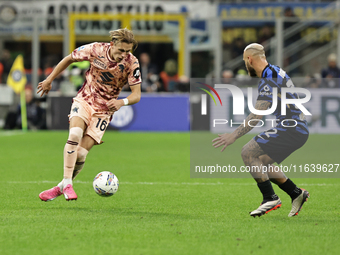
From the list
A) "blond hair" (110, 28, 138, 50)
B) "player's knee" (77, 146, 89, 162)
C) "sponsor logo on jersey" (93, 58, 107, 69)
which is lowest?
"player's knee" (77, 146, 89, 162)

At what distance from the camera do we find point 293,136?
5.91 metres

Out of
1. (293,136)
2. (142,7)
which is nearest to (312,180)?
(293,136)

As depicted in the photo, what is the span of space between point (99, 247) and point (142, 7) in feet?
59.1

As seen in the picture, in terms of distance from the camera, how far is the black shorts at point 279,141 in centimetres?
591

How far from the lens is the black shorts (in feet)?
19.4

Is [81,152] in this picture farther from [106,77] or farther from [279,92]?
[279,92]

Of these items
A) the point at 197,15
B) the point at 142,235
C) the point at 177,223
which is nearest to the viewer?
the point at 142,235

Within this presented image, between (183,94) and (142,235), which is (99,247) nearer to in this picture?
(142,235)

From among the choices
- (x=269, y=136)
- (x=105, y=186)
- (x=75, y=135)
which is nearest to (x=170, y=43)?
(x=75, y=135)

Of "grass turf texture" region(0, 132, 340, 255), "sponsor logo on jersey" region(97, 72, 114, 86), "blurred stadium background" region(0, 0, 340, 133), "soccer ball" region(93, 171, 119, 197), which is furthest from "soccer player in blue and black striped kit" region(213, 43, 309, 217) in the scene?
"blurred stadium background" region(0, 0, 340, 133)

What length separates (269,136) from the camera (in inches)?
233

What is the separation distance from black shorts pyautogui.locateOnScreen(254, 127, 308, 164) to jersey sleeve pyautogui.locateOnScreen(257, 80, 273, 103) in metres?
0.39

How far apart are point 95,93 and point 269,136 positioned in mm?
2053

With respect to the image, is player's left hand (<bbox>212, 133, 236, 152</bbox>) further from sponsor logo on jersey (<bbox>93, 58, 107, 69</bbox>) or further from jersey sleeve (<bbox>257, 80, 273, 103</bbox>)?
sponsor logo on jersey (<bbox>93, 58, 107, 69</bbox>)
